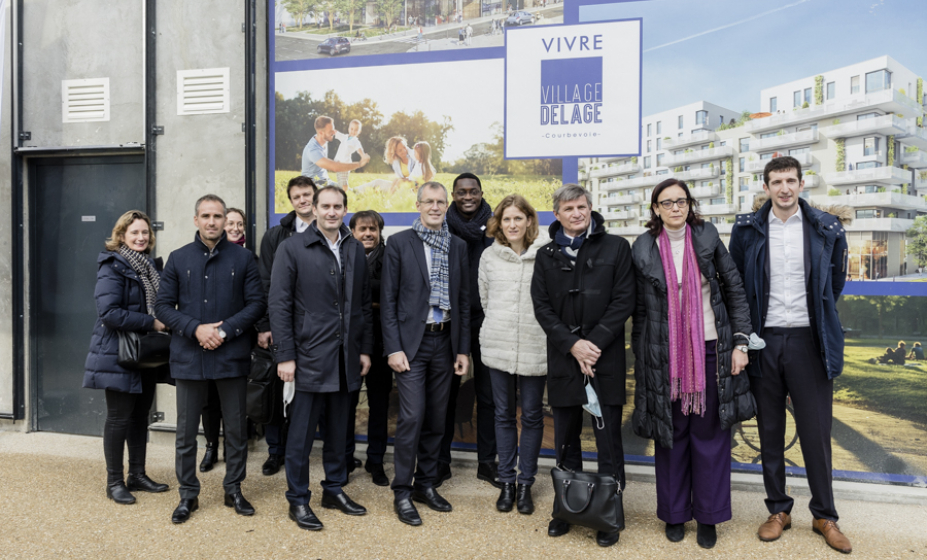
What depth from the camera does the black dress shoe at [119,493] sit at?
13.0 ft

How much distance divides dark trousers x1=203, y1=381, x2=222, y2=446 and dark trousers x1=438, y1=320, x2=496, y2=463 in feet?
5.60

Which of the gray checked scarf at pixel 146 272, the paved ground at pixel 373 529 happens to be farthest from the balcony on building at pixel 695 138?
the gray checked scarf at pixel 146 272

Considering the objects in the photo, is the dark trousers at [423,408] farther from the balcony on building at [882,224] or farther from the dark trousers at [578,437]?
the balcony on building at [882,224]

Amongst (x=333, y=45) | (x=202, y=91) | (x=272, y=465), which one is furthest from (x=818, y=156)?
(x=202, y=91)

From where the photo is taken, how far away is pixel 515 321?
3.76 metres

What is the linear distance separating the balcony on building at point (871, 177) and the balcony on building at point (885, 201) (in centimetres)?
9

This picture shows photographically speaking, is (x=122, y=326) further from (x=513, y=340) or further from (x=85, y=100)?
(x=85, y=100)

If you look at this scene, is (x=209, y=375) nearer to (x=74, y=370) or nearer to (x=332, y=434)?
(x=332, y=434)

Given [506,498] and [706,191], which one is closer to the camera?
[506,498]

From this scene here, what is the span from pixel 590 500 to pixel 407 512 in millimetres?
1147

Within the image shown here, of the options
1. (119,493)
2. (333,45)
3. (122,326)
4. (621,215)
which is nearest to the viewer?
(122,326)

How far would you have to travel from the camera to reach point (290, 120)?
5.24 metres

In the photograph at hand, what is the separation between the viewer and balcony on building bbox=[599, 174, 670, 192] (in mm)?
4656

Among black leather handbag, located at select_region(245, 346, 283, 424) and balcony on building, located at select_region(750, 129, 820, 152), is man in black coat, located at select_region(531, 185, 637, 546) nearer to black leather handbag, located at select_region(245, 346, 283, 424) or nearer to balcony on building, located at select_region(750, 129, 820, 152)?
balcony on building, located at select_region(750, 129, 820, 152)
